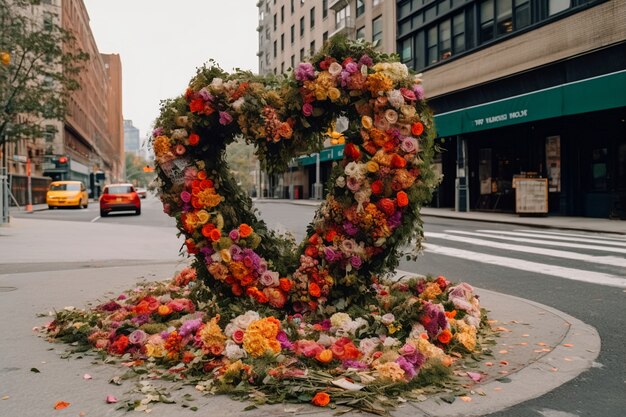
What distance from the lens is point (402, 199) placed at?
4.82 meters

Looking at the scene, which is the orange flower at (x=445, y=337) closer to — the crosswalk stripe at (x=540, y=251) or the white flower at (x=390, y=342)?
the white flower at (x=390, y=342)

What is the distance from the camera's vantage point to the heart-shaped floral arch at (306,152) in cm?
493

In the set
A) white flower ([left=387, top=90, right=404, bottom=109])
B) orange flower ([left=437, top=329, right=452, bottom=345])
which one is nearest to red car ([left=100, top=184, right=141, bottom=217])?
white flower ([left=387, top=90, right=404, bottom=109])

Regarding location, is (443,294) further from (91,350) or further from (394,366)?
(91,350)

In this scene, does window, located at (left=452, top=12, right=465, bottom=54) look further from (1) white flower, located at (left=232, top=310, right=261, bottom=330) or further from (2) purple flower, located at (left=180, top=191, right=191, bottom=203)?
(1) white flower, located at (left=232, top=310, right=261, bottom=330)

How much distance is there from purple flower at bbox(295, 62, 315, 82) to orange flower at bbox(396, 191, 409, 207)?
134cm

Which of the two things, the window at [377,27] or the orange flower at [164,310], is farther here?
the window at [377,27]

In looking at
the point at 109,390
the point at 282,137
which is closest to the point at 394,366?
the point at 109,390

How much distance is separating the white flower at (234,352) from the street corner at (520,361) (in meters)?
1.33

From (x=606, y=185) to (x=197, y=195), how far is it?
61.9 ft

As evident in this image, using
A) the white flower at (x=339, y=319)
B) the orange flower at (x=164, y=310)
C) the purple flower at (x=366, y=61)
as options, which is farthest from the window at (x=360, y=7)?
the white flower at (x=339, y=319)

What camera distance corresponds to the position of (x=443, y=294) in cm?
567

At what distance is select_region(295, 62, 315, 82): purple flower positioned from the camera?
16.4 feet

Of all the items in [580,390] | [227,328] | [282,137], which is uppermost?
[282,137]
